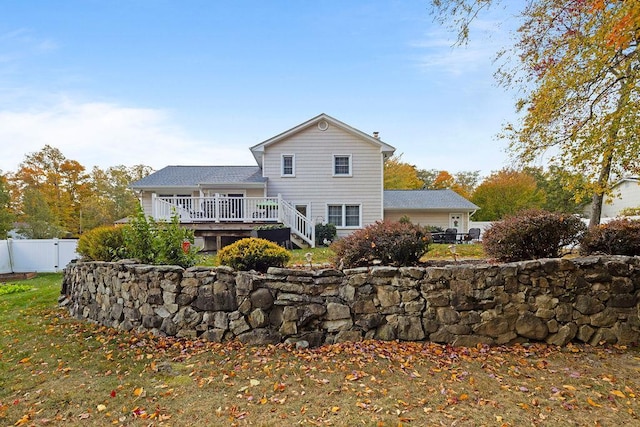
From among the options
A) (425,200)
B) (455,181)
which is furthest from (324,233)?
(455,181)

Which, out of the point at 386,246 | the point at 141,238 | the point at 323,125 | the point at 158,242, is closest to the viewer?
the point at 386,246

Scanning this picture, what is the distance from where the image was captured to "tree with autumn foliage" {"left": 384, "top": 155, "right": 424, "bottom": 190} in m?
28.2

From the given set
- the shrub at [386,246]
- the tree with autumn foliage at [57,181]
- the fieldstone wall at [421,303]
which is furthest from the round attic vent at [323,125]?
the tree with autumn foliage at [57,181]

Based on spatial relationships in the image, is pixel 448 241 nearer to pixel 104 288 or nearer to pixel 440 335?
pixel 440 335

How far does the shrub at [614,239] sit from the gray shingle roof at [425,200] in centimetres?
1357

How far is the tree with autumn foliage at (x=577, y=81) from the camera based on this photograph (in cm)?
477

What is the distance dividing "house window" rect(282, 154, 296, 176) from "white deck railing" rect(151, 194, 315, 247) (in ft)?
8.24

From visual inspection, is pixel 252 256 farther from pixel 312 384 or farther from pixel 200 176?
pixel 200 176

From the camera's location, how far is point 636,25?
3787 millimetres

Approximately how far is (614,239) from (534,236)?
120cm

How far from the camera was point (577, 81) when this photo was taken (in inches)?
210

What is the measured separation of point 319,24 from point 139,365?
29.9ft

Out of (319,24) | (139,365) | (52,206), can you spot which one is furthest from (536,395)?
(52,206)

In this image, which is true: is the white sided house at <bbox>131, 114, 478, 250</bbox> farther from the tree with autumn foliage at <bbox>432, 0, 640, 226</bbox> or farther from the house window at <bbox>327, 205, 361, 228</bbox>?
the tree with autumn foliage at <bbox>432, 0, 640, 226</bbox>
